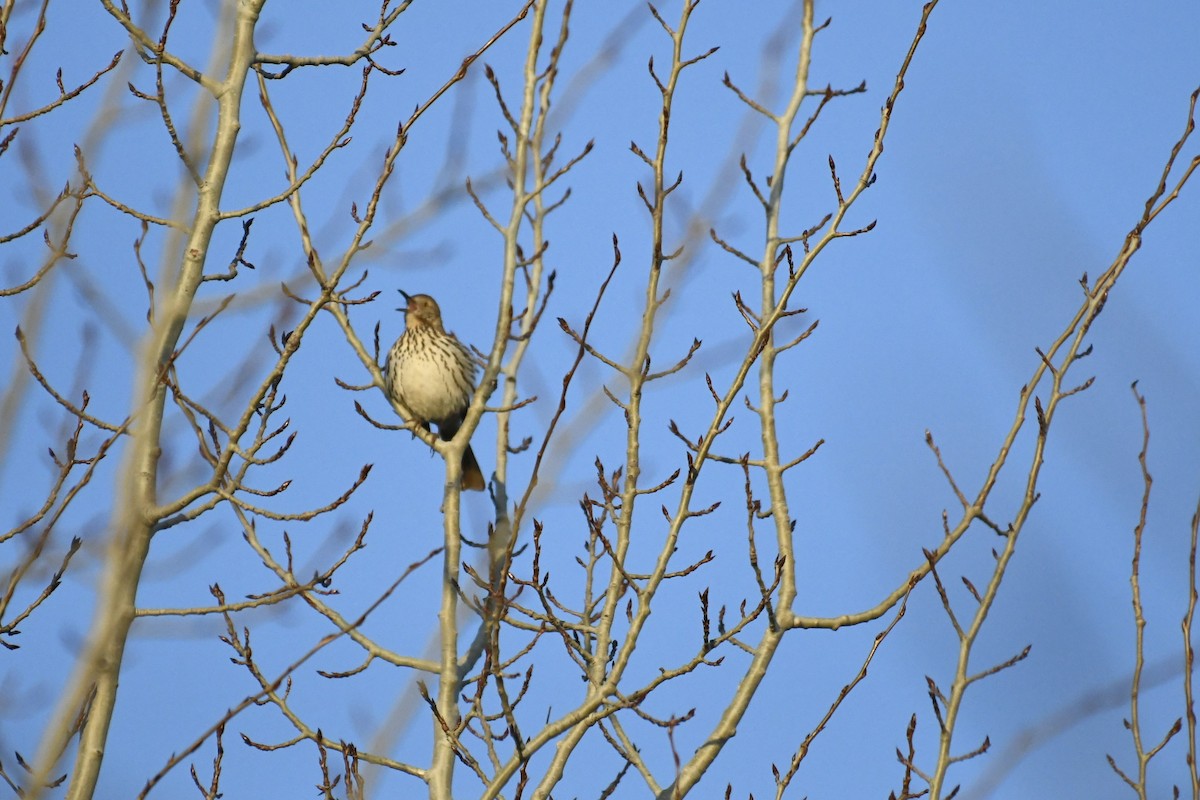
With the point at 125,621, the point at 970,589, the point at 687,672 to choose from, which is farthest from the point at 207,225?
the point at 970,589

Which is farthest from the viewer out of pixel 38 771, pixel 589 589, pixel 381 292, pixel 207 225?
pixel 589 589

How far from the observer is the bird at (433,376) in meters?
8.68

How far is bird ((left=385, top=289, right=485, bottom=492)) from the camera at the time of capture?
868 centimetres

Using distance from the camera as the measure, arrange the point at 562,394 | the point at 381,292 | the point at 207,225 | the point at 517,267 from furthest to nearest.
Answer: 1. the point at 517,267
2. the point at 381,292
3. the point at 207,225
4. the point at 562,394

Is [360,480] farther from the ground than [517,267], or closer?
closer

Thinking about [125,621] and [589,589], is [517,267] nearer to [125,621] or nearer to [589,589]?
[589,589]

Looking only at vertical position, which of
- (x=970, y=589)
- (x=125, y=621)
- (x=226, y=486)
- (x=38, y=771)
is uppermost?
(x=226, y=486)

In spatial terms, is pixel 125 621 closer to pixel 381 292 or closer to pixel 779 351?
pixel 381 292

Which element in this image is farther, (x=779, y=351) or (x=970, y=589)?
(x=779, y=351)

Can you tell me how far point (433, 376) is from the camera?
28.6ft

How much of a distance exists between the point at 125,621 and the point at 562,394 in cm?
141

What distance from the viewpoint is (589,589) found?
580 centimetres

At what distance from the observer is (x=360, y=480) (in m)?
4.68

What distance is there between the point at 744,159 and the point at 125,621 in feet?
10.0
